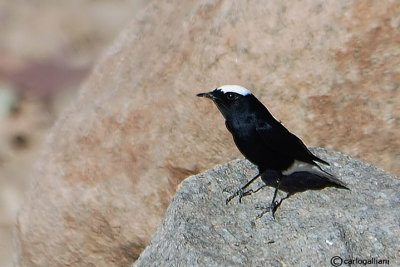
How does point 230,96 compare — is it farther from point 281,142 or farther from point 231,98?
point 281,142

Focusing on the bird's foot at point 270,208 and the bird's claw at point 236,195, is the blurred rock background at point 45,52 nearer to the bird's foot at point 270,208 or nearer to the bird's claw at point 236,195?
the bird's claw at point 236,195

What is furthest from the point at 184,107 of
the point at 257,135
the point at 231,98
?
the point at 257,135

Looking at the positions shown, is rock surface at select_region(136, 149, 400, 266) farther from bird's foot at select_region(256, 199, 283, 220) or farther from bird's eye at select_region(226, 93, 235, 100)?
bird's eye at select_region(226, 93, 235, 100)

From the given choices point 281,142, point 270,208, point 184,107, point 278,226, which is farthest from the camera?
point 184,107

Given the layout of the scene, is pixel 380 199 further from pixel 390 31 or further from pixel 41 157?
pixel 41 157

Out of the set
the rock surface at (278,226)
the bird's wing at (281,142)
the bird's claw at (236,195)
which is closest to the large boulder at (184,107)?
the rock surface at (278,226)

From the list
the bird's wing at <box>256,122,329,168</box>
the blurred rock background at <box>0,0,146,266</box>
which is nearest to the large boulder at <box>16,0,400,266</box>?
the bird's wing at <box>256,122,329,168</box>

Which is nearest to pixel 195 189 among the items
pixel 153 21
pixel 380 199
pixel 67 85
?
pixel 380 199
